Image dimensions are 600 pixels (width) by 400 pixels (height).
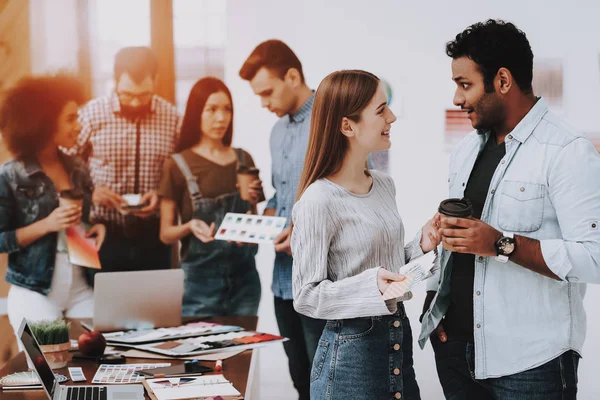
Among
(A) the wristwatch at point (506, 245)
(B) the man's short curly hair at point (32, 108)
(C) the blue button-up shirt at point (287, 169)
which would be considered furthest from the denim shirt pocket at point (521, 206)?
(B) the man's short curly hair at point (32, 108)

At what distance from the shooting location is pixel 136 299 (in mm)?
3146

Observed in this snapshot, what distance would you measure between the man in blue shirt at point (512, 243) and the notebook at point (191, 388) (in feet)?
2.13

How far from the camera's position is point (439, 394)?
14.5 ft

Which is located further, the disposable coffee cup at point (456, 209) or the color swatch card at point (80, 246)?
the color swatch card at point (80, 246)

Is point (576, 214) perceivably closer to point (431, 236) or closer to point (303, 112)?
point (431, 236)

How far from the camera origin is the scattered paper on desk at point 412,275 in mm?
1972

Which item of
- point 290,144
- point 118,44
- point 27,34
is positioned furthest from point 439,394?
point 27,34

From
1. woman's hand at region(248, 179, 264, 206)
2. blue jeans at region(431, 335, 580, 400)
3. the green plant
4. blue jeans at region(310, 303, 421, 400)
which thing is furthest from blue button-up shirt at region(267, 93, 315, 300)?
blue jeans at region(310, 303, 421, 400)

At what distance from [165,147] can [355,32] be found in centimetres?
129

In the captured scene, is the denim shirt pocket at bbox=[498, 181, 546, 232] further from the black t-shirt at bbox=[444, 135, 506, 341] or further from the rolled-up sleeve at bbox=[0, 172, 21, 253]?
the rolled-up sleeve at bbox=[0, 172, 21, 253]

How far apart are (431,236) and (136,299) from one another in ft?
4.47

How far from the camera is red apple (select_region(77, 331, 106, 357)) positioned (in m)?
2.71

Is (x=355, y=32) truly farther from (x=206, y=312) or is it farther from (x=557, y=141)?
(x=557, y=141)

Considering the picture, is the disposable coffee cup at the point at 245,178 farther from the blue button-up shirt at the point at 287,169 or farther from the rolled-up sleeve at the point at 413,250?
the rolled-up sleeve at the point at 413,250
